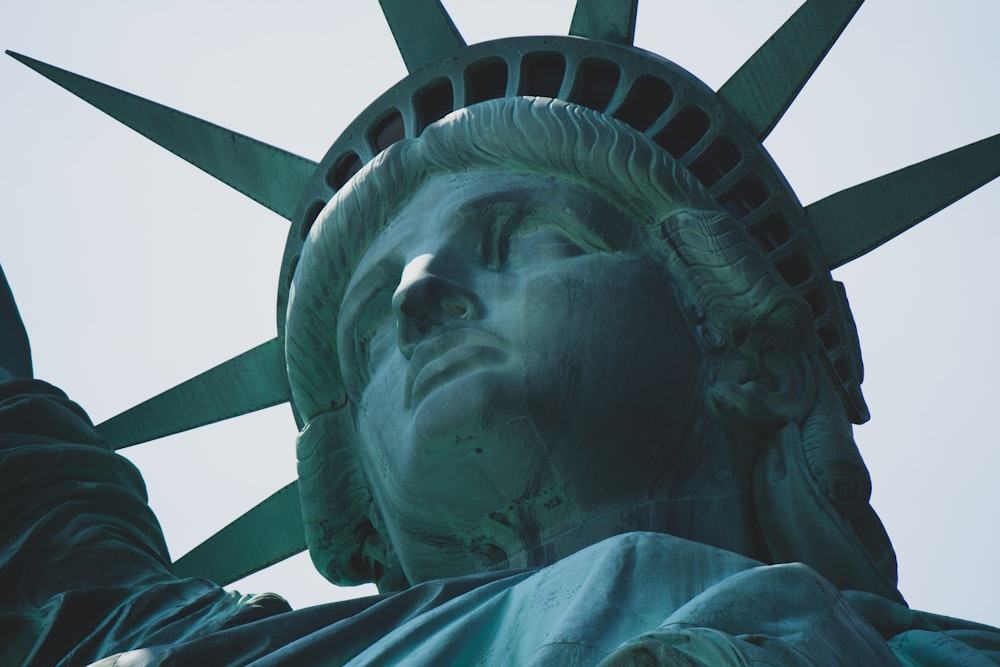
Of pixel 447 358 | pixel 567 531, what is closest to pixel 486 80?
pixel 447 358

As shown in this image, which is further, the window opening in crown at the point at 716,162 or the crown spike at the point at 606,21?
the crown spike at the point at 606,21

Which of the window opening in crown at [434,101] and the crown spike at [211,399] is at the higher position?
the window opening in crown at [434,101]

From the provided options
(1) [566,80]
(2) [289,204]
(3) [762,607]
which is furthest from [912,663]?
(2) [289,204]

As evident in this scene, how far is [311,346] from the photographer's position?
9039 mm

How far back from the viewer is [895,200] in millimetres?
9648

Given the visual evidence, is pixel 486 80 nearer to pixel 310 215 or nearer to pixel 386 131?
pixel 386 131

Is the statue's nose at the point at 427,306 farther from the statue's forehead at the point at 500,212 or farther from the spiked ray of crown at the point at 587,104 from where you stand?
the spiked ray of crown at the point at 587,104

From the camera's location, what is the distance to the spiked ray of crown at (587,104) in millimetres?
9438

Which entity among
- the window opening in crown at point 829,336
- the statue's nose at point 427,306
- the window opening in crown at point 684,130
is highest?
the window opening in crown at point 684,130

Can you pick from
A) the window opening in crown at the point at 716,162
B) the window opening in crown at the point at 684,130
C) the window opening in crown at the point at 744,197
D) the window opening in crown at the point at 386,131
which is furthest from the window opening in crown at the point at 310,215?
the window opening in crown at the point at 744,197

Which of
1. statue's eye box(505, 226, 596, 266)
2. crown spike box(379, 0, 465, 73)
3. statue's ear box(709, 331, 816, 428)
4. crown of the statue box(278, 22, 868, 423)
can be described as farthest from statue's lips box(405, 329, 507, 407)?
crown spike box(379, 0, 465, 73)

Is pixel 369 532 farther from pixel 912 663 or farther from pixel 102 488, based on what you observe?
pixel 912 663

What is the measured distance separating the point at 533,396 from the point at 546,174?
3.91ft

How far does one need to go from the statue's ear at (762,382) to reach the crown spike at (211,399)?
2443mm
